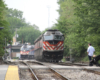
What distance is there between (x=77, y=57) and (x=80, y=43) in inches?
271

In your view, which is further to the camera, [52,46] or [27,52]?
[27,52]

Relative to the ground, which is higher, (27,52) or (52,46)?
(27,52)

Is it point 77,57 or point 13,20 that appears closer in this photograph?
point 77,57

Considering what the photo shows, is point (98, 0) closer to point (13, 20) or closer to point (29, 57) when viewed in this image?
point (29, 57)

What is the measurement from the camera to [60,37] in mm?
28344

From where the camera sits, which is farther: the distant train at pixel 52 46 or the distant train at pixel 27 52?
the distant train at pixel 27 52

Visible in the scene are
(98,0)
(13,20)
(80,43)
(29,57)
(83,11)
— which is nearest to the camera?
(98,0)

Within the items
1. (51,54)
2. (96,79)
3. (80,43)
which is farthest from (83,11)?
(96,79)

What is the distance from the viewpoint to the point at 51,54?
28.0m

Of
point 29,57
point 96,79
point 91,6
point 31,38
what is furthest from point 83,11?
point 31,38

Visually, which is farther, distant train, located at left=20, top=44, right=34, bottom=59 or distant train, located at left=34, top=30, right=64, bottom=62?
distant train, located at left=20, top=44, right=34, bottom=59

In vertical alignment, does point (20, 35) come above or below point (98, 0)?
above

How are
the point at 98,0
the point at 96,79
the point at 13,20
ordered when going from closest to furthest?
the point at 96,79 → the point at 98,0 → the point at 13,20

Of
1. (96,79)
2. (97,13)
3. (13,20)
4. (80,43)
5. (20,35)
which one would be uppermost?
(13,20)
